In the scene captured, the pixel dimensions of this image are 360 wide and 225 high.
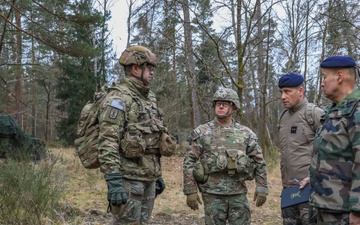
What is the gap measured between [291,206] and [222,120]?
1.14 metres

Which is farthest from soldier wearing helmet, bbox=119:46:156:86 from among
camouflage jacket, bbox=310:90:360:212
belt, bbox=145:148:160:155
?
camouflage jacket, bbox=310:90:360:212

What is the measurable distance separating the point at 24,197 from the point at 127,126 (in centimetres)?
165

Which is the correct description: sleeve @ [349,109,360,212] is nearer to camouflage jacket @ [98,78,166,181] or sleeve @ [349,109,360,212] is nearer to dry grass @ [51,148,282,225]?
camouflage jacket @ [98,78,166,181]

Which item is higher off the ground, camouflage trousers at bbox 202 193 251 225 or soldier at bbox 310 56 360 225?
soldier at bbox 310 56 360 225

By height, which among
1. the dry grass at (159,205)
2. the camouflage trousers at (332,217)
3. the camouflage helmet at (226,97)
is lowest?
the dry grass at (159,205)

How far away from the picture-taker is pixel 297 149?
3736 millimetres

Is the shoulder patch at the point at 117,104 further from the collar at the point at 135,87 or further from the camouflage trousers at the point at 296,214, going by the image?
the camouflage trousers at the point at 296,214

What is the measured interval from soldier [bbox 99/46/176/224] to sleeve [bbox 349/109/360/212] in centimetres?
163

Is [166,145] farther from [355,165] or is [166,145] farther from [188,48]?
[188,48]

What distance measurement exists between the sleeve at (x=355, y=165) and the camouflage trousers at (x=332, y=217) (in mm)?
170

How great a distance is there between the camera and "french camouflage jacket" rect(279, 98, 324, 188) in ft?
12.1

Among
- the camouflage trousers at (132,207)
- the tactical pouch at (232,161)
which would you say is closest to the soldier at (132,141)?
the camouflage trousers at (132,207)

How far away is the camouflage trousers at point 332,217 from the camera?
233cm

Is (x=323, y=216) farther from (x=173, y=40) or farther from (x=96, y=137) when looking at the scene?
(x=173, y=40)
